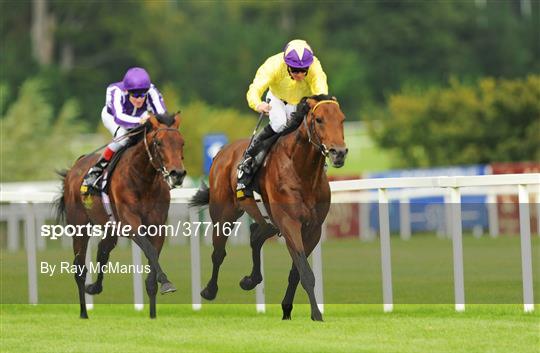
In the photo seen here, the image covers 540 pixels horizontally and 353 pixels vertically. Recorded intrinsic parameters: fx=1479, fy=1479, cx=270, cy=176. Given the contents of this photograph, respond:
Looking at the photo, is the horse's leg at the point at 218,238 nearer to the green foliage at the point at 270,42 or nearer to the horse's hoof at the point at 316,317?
the horse's hoof at the point at 316,317

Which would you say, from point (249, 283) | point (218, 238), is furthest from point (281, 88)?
point (249, 283)

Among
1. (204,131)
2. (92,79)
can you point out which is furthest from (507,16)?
(204,131)

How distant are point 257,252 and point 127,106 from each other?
1.65 metres

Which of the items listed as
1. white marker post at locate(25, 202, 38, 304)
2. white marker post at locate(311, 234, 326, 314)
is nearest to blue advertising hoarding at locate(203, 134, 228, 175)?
white marker post at locate(25, 202, 38, 304)

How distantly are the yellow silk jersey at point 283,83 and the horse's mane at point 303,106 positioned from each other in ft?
0.56

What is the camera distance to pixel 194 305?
452 inches

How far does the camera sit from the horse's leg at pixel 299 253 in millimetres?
9453

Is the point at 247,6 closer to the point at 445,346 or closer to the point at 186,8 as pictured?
the point at 186,8

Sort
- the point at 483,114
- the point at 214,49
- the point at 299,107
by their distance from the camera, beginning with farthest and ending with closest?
the point at 214,49 < the point at 483,114 < the point at 299,107

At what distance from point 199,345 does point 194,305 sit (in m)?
2.62

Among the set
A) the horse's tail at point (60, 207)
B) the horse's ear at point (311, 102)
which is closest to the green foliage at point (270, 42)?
the horse's tail at point (60, 207)

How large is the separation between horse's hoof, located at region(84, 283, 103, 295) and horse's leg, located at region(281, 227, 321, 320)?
1.84 metres

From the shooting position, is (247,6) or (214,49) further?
(247,6)

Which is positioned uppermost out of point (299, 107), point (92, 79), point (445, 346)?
point (92, 79)
